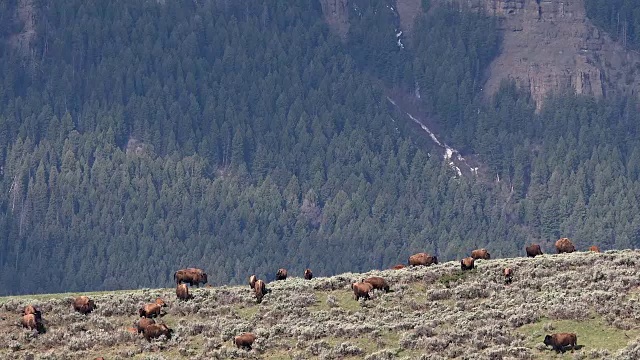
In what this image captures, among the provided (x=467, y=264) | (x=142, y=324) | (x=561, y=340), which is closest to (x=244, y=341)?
(x=142, y=324)

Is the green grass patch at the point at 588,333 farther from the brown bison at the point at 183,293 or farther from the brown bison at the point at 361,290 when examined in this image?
the brown bison at the point at 183,293

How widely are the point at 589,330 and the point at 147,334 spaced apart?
21069 mm

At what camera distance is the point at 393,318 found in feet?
294

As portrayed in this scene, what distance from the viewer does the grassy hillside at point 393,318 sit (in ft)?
276

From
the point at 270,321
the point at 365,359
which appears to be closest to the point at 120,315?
→ the point at 270,321

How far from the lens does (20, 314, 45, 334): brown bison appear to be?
301 feet

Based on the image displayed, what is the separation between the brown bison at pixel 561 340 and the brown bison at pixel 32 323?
84.0 feet

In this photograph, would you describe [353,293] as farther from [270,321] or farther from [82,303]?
[82,303]

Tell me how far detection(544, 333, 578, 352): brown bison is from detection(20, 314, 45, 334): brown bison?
25.6m

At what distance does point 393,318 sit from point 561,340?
10588 millimetres

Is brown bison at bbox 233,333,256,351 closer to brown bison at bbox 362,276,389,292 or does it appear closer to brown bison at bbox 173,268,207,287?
brown bison at bbox 362,276,389,292

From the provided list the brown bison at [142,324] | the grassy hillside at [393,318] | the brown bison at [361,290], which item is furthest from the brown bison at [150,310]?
the brown bison at [361,290]

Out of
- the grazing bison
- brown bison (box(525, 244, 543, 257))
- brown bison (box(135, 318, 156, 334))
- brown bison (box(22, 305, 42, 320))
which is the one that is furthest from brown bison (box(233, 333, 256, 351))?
brown bison (box(525, 244, 543, 257))

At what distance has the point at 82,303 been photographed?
94.8 meters
